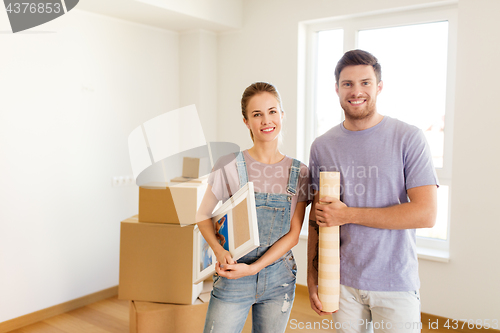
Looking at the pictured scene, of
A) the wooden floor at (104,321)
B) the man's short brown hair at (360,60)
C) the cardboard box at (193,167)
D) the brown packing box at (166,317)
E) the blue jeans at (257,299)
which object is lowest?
the wooden floor at (104,321)

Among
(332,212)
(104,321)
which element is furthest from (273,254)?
(104,321)

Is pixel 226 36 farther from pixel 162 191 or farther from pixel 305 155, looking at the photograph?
pixel 162 191

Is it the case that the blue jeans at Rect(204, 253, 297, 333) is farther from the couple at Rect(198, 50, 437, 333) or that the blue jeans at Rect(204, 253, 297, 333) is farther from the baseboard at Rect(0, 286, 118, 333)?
the baseboard at Rect(0, 286, 118, 333)

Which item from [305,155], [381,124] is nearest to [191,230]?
[381,124]

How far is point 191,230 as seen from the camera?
2129 mm

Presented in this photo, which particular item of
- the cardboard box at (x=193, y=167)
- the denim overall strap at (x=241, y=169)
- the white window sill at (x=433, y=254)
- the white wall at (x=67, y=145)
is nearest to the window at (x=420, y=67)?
the white window sill at (x=433, y=254)

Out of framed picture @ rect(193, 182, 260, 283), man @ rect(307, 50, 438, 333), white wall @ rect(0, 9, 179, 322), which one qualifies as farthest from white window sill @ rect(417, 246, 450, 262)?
white wall @ rect(0, 9, 179, 322)

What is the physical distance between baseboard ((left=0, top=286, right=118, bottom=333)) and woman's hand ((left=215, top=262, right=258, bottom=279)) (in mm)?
2041

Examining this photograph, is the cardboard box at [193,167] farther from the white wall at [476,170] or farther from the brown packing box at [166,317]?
the white wall at [476,170]

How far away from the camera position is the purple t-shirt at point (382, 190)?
1.31 meters

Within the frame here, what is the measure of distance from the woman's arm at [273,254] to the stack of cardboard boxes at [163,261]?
0.76 meters

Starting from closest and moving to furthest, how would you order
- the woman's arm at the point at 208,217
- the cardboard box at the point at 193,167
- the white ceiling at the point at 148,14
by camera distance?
the woman's arm at the point at 208,217 < the cardboard box at the point at 193,167 < the white ceiling at the point at 148,14

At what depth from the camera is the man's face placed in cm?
134

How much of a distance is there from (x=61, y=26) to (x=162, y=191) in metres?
1.55
